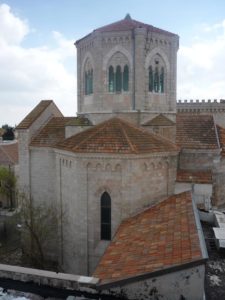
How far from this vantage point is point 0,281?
26.6 ft

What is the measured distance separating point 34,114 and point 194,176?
10.8 m

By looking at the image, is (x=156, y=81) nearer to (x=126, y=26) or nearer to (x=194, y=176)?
(x=126, y=26)

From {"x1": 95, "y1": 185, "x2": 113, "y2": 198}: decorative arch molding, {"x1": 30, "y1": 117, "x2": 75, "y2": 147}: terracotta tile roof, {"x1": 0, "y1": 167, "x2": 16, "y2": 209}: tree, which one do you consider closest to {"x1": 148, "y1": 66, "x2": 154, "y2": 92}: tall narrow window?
{"x1": 30, "y1": 117, "x2": 75, "y2": 147}: terracotta tile roof

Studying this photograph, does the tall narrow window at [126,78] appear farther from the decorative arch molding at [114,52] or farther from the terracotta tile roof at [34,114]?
the terracotta tile roof at [34,114]

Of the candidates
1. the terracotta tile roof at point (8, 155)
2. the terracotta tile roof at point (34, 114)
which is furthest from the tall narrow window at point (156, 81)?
the terracotta tile roof at point (8, 155)

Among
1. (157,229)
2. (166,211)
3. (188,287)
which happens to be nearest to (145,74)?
(166,211)

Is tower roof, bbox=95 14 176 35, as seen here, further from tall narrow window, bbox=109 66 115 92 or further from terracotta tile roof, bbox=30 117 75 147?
terracotta tile roof, bbox=30 117 75 147

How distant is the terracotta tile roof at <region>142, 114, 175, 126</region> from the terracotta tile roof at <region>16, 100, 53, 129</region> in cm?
720

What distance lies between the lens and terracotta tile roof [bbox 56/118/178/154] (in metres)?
14.4

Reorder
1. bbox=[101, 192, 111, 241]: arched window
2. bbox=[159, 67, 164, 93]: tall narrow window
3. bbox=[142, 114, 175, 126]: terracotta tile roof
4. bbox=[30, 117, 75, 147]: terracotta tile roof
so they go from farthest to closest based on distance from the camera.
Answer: bbox=[30, 117, 75, 147]: terracotta tile roof < bbox=[159, 67, 164, 93]: tall narrow window < bbox=[142, 114, 175, 126]: terracotta tile roof < bbox=[101, 192, 111, 241]: arched window

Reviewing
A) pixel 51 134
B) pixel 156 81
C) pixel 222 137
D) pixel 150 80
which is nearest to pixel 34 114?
pixel 51 134

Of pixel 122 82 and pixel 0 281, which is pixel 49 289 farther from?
pixel 122 82

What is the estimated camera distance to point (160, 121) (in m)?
17.7

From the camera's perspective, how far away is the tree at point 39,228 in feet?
61.7
